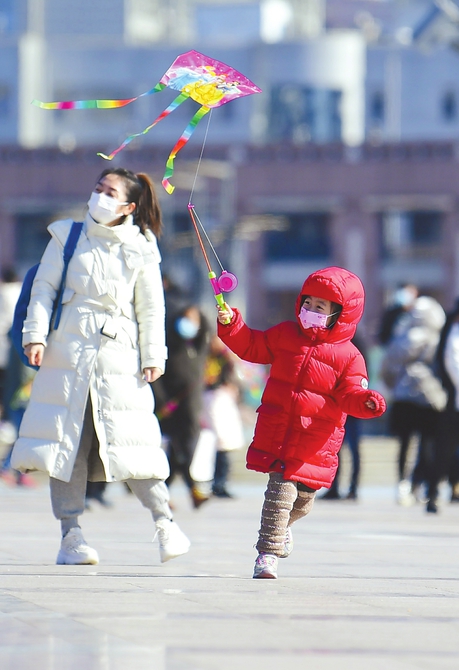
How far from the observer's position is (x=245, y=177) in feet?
198

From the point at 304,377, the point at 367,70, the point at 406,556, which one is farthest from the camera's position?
the point at 367,70

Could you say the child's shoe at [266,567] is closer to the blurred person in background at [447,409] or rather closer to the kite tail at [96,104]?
the kite tail at [96,104]

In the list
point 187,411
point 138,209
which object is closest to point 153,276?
point 138,209

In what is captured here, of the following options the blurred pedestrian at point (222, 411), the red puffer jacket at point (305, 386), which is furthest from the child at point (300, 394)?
the blurred pedestrian at point (222, 411)

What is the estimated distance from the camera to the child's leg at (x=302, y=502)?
732 cm

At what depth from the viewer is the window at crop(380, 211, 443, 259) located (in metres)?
60.5

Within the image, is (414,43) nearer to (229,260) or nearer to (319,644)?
(229,260)

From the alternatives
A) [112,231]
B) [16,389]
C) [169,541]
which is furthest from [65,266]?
[16,389]

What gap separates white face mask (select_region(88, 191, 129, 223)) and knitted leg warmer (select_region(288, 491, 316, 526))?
1.55 meters

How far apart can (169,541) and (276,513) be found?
2.16ft

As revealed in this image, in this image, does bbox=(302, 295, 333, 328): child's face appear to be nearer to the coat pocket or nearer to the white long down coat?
the coat pocket

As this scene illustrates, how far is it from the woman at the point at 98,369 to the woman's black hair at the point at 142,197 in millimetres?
16

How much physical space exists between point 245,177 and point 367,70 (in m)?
13.3

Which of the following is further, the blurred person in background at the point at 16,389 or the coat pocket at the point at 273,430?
the blurred person in background at the point at 16,389
